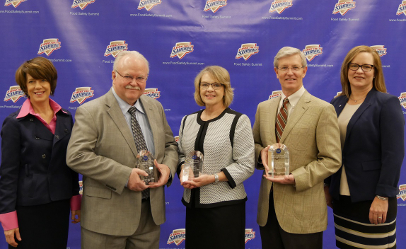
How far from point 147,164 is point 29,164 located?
2.47 feet

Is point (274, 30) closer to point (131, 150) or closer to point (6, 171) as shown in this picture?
point (131, 150)

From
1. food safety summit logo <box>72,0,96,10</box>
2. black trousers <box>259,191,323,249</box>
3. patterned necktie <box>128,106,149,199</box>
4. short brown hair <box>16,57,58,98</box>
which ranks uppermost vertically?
food safety summit logo <box>72,0,96,10</box>

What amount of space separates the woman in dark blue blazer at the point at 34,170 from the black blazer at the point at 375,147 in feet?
6.27

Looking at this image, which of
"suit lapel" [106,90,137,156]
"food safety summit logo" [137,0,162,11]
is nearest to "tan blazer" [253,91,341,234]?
"suit lapel" [106,90,137,156]

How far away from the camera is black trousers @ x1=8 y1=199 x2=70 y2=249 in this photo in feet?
6.39

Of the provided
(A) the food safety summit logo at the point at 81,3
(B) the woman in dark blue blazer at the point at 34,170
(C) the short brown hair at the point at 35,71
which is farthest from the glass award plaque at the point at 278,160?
(A) the food safety summit logo at the point at 81,3

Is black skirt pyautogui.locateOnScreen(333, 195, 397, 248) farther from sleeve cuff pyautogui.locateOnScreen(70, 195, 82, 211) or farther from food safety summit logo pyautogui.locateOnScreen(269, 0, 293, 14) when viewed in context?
food safety summit logo pyautogui.locateOnScreen(269, 0, 293, 14)

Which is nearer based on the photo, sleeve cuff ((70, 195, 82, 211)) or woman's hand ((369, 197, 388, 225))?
woman's hand ((369, 197, 388, 225))

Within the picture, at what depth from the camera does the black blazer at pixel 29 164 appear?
1.91 meters

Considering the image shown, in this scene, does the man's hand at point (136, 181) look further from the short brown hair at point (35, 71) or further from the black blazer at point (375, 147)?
the black blazer at point (375, 147)

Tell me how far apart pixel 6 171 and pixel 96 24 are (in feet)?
6.52

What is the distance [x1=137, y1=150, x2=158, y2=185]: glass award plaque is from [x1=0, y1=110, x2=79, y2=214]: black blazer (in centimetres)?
54

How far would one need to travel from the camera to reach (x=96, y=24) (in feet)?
11.0

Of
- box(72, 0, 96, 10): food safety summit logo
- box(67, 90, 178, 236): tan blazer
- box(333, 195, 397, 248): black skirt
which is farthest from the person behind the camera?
box(72, 0, 96, 10): food safety summit logo
